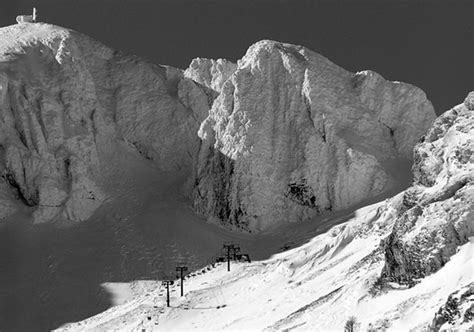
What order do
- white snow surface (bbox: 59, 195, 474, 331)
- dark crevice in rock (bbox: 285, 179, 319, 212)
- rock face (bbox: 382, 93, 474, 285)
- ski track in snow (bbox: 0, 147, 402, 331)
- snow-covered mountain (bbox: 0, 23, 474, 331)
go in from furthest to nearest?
dark crevice in rock (bbox: 285, 179, 319, 212)
ski track in snow (bbox: 0, 147, 402, 331)
snow-covered mountain (bbox: 0, 23, 474, 331)
rock face (bbox: 382, 93, 474, 285)
white snow surface (bbox: 59, 195, 474, 331)

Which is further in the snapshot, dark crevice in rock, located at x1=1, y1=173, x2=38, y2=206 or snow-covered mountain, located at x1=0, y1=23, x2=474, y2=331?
dark crevice in rock, located at x1=1, y1=173, x2=38, y2=206

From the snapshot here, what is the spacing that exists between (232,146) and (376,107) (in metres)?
23.9

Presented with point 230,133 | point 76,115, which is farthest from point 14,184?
point 230,133

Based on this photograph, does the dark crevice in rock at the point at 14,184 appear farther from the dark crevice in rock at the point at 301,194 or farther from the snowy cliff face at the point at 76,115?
the dark crevice in rock at the point at 301,194

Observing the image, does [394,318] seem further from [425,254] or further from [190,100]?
[190,100]

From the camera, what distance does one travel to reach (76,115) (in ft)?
473

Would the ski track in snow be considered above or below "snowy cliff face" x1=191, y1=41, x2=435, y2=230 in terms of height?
below

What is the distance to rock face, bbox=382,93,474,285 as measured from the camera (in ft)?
173

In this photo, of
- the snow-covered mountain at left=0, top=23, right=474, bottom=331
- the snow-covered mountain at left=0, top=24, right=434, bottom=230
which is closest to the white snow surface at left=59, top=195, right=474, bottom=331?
the snow-covered mountain at left=0, top=23, right=474, bottom=331

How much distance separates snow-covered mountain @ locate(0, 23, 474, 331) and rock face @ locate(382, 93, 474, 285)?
408 inches

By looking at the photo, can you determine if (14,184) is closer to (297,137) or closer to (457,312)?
(297,137)

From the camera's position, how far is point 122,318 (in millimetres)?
87938

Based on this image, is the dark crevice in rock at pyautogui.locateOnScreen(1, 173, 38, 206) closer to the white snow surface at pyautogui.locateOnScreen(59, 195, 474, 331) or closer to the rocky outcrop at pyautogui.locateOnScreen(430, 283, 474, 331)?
the white snow surface at pyautogui.locateOnScreen(59, 195, 474, 331)

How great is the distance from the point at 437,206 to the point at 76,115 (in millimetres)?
96951
